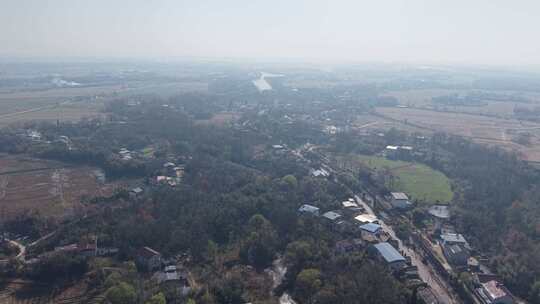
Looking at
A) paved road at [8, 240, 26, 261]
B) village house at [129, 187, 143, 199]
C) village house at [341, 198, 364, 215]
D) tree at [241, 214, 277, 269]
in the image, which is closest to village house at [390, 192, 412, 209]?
village house at [341, 198, 364, 215]

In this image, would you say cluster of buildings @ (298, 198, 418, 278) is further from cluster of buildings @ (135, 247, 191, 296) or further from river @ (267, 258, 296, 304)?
cluster of buildings @ (135, 247, 191, 296)

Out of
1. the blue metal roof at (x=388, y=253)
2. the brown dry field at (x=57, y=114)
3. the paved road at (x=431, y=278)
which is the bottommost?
the paved road at (x=431, y=278)

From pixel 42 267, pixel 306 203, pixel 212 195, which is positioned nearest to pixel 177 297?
pixel 42 267

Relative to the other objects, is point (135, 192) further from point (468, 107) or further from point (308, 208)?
point (468, 107)

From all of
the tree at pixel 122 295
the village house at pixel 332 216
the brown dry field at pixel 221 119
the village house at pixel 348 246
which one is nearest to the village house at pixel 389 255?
the village house at pixel 348 246

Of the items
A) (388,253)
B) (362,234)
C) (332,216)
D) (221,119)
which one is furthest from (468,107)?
(388,253)

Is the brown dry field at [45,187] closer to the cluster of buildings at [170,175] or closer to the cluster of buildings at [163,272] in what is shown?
the cluster of buildings at [170,175]

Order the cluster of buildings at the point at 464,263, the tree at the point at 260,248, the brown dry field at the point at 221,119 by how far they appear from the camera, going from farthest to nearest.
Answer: the brown dry field at the point at 221,119
the tree at the point at 260,248
the cluster of buildings at the point at 464,263
